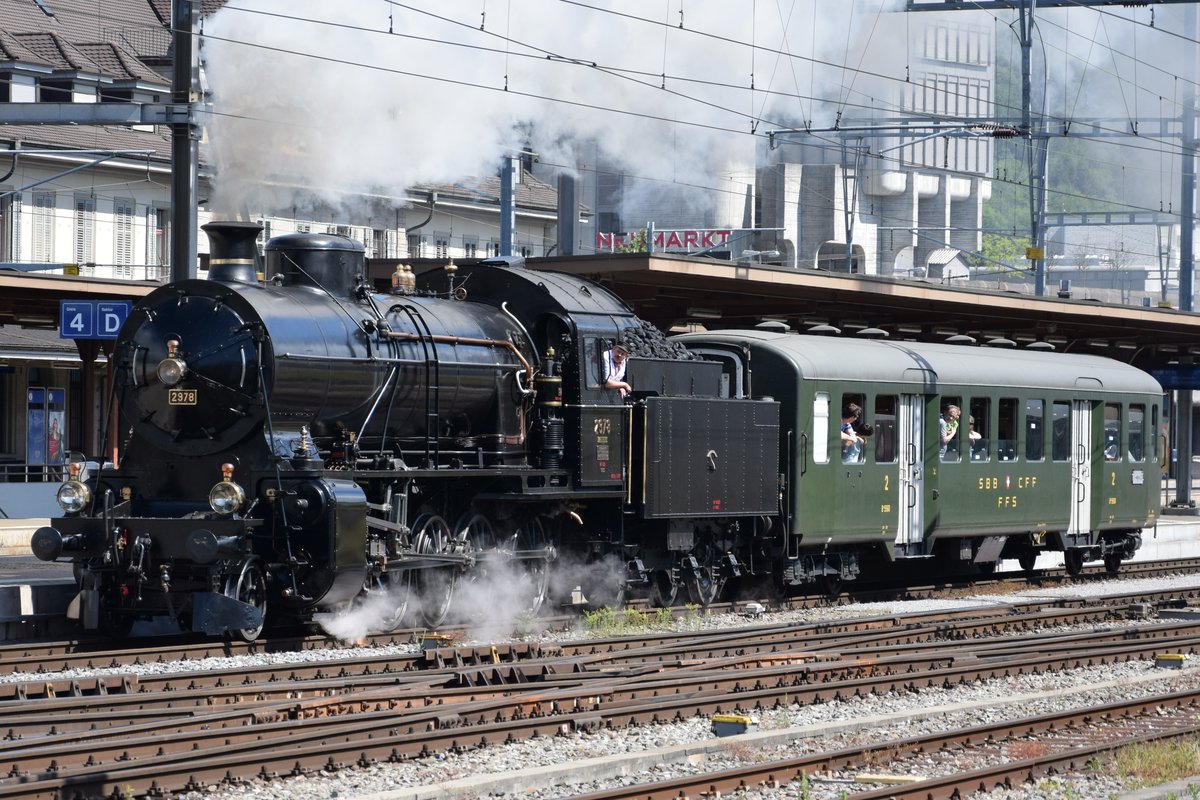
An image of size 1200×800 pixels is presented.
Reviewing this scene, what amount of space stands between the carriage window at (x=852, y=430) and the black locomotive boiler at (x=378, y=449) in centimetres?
159

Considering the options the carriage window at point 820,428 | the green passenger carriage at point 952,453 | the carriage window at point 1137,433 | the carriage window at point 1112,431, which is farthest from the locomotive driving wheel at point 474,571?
the carriage window at point 1137,433

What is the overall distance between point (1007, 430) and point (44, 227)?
26898 mm

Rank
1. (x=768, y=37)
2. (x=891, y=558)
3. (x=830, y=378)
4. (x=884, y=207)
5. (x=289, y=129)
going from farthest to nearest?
(x=884, y=207)
(x=768, y=37)
(x=891, y=558)
(x=830, y=378)
(x=289, y=129)

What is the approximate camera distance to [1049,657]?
38.7ft

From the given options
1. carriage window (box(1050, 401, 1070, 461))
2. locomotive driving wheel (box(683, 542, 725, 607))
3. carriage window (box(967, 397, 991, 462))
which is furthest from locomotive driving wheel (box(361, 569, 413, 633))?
carriage window (box(1050, 401, 1070, 461))

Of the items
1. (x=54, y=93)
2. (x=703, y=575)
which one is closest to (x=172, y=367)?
(x=703, y=575)

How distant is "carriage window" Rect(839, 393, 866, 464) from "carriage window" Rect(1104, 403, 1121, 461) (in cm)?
526

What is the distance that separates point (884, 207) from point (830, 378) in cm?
6636

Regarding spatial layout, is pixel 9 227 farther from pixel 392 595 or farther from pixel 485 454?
pixel 392 595

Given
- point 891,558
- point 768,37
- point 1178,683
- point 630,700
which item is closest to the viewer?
point 630,700

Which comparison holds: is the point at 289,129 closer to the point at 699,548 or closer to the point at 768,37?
the point at 699,548

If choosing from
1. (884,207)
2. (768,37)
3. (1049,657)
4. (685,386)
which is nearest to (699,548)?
(685,386)

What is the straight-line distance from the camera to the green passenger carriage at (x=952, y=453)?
15984 millimetres

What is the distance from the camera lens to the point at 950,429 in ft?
57.8
